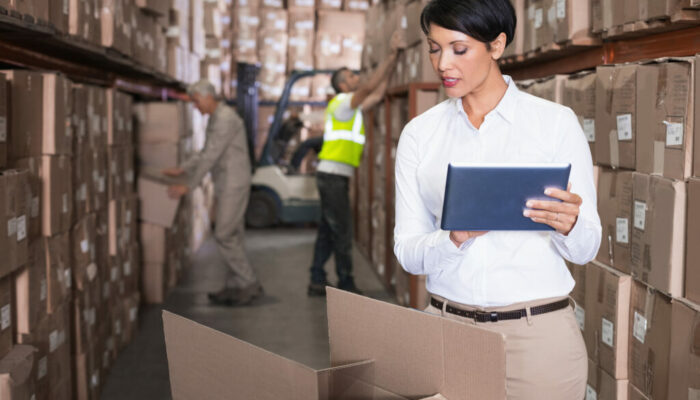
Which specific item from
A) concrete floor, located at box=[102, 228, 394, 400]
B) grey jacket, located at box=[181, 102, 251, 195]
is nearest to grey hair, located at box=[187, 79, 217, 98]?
grey jacket, located at box=[181, 102, 251, 195]

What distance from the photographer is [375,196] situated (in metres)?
7.43

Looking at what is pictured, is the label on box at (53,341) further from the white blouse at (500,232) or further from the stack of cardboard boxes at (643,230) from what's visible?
the stack of cardboard boxes at (643,230)

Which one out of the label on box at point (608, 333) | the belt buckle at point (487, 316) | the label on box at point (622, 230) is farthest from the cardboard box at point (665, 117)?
the belt buckle at point (487, 316)

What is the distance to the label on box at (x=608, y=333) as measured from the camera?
2.53m

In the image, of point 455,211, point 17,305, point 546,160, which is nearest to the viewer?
point 455,211

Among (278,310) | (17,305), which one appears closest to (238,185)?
(278,310)

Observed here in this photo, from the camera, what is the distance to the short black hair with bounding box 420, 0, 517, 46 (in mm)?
1653

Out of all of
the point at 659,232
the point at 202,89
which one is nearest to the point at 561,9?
the point at 659,232

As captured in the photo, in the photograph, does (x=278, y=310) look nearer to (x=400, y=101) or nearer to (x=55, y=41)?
(x=400, y=101)

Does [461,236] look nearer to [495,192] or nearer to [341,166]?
[495,192]

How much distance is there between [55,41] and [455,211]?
268cm

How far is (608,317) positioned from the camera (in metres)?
2.56

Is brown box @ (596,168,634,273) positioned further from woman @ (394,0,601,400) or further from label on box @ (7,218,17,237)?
label on box @ (7,218,17,237)

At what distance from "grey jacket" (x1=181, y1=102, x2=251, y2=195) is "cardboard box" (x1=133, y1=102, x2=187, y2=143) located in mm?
274
